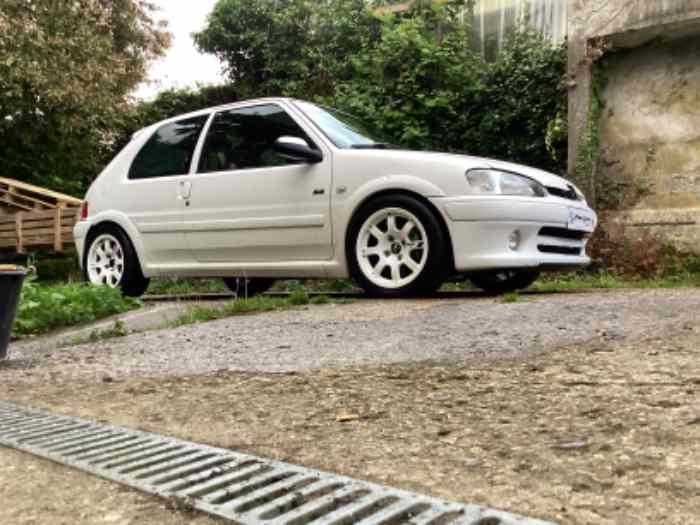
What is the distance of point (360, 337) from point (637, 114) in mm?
6270

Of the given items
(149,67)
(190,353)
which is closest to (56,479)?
(190,353)

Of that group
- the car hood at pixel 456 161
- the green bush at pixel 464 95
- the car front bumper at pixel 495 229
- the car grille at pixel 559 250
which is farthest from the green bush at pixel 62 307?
the green bush at pixel 464 95

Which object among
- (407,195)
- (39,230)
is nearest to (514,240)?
(407,195)

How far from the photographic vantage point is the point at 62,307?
505 cm

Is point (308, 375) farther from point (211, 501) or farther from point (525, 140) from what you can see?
point (525, 140)

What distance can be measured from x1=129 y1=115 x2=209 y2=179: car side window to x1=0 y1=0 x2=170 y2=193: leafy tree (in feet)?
26.4

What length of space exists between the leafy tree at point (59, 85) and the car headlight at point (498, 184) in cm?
1093

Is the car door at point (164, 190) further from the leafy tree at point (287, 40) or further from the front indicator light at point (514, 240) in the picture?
the leafy tree at point (287, 40)

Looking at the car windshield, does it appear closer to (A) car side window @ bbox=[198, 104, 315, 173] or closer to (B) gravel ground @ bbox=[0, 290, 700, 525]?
(A) car side window @ bbox=[198, 104, 315, 173]

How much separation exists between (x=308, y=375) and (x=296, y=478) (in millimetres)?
1084

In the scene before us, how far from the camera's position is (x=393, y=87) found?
9.92 meters

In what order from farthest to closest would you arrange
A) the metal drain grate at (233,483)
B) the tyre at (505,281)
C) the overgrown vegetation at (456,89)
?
the overgrown vegetation at (456,89), the tyre at (505,281), the metal drain grate at (233,483)

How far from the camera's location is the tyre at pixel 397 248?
4.86 m

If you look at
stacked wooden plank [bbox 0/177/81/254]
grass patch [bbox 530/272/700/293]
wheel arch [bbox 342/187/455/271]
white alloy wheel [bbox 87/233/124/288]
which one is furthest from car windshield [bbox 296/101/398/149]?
stacked wooden plank [bbox 0/177/81/254]
